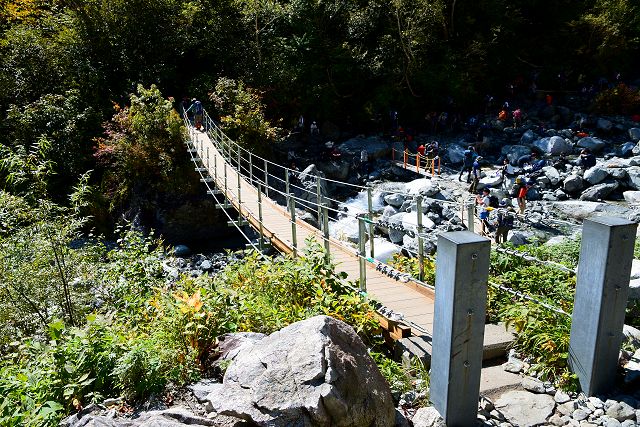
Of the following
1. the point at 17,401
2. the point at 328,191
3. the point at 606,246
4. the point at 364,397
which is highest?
the point at 606,246

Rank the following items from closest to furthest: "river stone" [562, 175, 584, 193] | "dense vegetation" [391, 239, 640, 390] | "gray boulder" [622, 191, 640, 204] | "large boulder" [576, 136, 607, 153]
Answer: "dense vegetation" [391, 239, 640, 390] → "gray boulder" [622, 191, 640, 204] → "river stone" [562, 175, 584, 193] → "large boulder" [576, 136, 607, 153]

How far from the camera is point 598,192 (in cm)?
1455

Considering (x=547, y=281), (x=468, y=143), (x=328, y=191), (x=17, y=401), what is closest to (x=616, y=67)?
(x=468, y=143)

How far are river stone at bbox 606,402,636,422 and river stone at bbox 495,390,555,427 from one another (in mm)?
331

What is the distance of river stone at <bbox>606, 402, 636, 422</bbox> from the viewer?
120 inches

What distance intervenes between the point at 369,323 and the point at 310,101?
17.9 meters

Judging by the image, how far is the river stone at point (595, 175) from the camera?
15.1 metres

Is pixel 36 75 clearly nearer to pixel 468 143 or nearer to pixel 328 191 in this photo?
pixel 328 191

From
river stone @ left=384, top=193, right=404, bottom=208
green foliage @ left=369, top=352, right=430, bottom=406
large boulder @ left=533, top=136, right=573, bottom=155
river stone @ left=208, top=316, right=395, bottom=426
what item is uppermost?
river stone @ left=208, top=316, right=395, bottom=426

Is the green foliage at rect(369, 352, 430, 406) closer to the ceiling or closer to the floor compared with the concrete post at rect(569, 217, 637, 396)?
closer to the floor

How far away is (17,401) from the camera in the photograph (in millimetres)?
3240

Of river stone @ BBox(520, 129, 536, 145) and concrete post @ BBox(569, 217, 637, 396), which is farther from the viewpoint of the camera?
river stone @ BBox(520, 129, 536, 145)

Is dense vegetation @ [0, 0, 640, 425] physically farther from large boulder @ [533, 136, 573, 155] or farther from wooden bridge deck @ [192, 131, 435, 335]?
large boulder @ [533, 136, 573, 155]

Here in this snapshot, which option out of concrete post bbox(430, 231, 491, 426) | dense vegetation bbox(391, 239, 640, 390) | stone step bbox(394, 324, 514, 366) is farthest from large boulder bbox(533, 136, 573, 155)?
concrete post bbox(430, 231, 491, 426)
